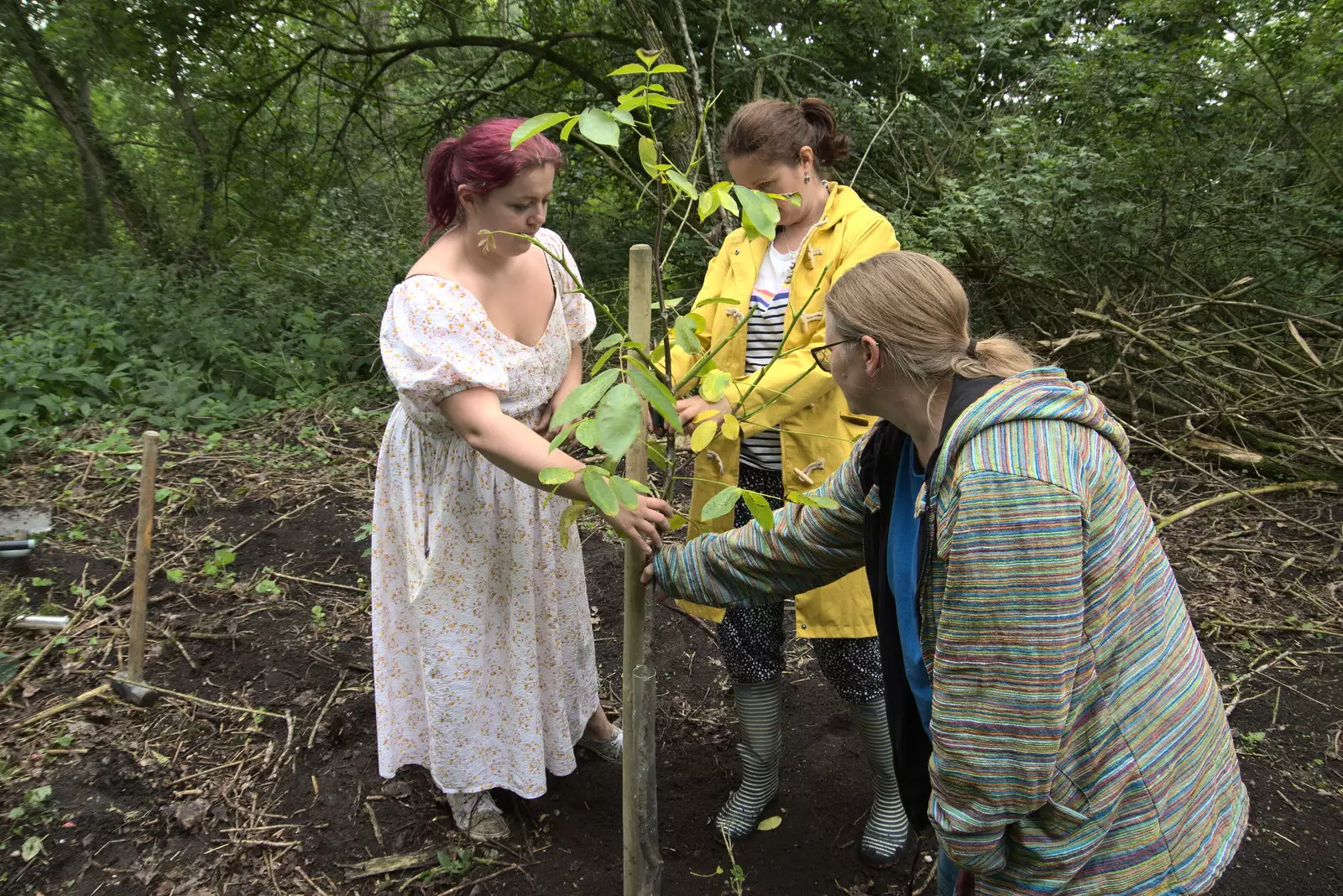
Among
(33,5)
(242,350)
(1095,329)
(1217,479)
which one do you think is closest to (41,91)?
(33,5)

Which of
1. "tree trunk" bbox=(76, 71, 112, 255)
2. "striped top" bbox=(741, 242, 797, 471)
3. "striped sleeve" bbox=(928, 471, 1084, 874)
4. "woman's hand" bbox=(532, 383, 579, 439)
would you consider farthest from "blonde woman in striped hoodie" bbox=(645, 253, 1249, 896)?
"tree trunk" bbox=(76, 71, 112, 255)

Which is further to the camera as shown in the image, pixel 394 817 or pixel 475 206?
pixel 394 817

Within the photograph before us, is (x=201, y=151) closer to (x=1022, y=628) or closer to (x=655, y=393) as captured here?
(x=655, y=393)

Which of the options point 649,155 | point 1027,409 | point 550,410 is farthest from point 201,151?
point 1027,409

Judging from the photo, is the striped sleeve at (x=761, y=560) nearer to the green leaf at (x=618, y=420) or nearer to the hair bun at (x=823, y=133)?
the green leaf at (x=618, y=420)

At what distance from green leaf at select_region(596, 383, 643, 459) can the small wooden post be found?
1.96 metres

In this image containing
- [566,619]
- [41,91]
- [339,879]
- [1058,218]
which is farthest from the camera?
[41,91]

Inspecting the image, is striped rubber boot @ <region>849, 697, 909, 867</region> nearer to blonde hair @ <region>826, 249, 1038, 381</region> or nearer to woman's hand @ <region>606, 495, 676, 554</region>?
woman's hand @ <region>606, 495, 676, 554</region>

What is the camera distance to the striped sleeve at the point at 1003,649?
1109 millimetres

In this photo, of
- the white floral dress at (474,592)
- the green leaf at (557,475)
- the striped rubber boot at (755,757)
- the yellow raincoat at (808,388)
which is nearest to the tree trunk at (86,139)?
the white floral dress at (474,592)

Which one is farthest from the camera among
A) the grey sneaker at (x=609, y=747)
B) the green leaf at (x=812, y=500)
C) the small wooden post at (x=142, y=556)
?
the grey sneaker at (x=609, y=747)

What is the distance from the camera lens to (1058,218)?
16.8ft

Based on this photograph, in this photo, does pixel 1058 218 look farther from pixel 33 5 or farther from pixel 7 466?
pixel 33 5

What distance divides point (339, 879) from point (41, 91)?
8063 mm
